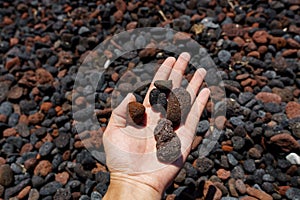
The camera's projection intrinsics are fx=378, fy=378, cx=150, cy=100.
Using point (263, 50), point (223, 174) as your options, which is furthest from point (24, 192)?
point (263, 50)

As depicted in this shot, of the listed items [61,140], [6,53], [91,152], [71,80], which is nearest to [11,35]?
[6,53]

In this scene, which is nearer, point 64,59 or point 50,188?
point 50,188


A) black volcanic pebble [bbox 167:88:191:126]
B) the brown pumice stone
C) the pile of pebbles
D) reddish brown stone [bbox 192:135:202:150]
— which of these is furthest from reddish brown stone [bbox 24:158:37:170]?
reddish brown stone [bbox 192:135:202:150]

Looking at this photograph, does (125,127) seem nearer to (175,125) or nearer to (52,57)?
(175,125)

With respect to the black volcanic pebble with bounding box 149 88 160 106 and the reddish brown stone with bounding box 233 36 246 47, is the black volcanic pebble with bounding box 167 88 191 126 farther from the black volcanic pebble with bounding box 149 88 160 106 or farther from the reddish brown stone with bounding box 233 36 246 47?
the reddish brown stone with bounding box 233 36 246 47

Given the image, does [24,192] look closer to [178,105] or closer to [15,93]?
[15,93]
